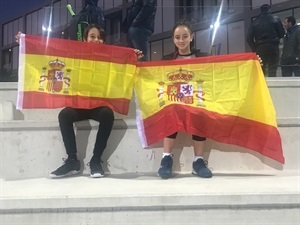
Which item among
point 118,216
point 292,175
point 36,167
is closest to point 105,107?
point 36,167

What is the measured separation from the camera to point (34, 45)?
3023 mm

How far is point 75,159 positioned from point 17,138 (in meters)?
0.49

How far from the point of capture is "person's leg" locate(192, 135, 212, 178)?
2.57 metres

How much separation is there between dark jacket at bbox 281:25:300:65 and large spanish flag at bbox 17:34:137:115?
106 inches

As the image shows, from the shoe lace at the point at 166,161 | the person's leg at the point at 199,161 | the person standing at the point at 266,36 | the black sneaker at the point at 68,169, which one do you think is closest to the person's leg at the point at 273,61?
the person standing at the point at 266,36

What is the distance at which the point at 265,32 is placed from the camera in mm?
5348

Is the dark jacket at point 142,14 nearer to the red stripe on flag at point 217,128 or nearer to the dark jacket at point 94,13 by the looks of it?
the dark jacket at point 94,13

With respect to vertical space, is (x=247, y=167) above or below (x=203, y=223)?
above

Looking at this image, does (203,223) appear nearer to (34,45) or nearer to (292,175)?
(292,175)

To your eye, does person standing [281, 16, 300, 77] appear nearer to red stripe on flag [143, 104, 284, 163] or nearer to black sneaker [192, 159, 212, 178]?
red stripe on flag [143, 104, 284, 163]

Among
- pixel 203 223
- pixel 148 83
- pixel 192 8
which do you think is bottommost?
pixel 203 223

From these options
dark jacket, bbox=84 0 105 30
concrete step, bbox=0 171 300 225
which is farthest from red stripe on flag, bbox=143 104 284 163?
dark jacket, bbox=84 0 105 30

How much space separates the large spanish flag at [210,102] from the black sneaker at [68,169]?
538mm

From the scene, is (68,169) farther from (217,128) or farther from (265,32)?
(265,32)
